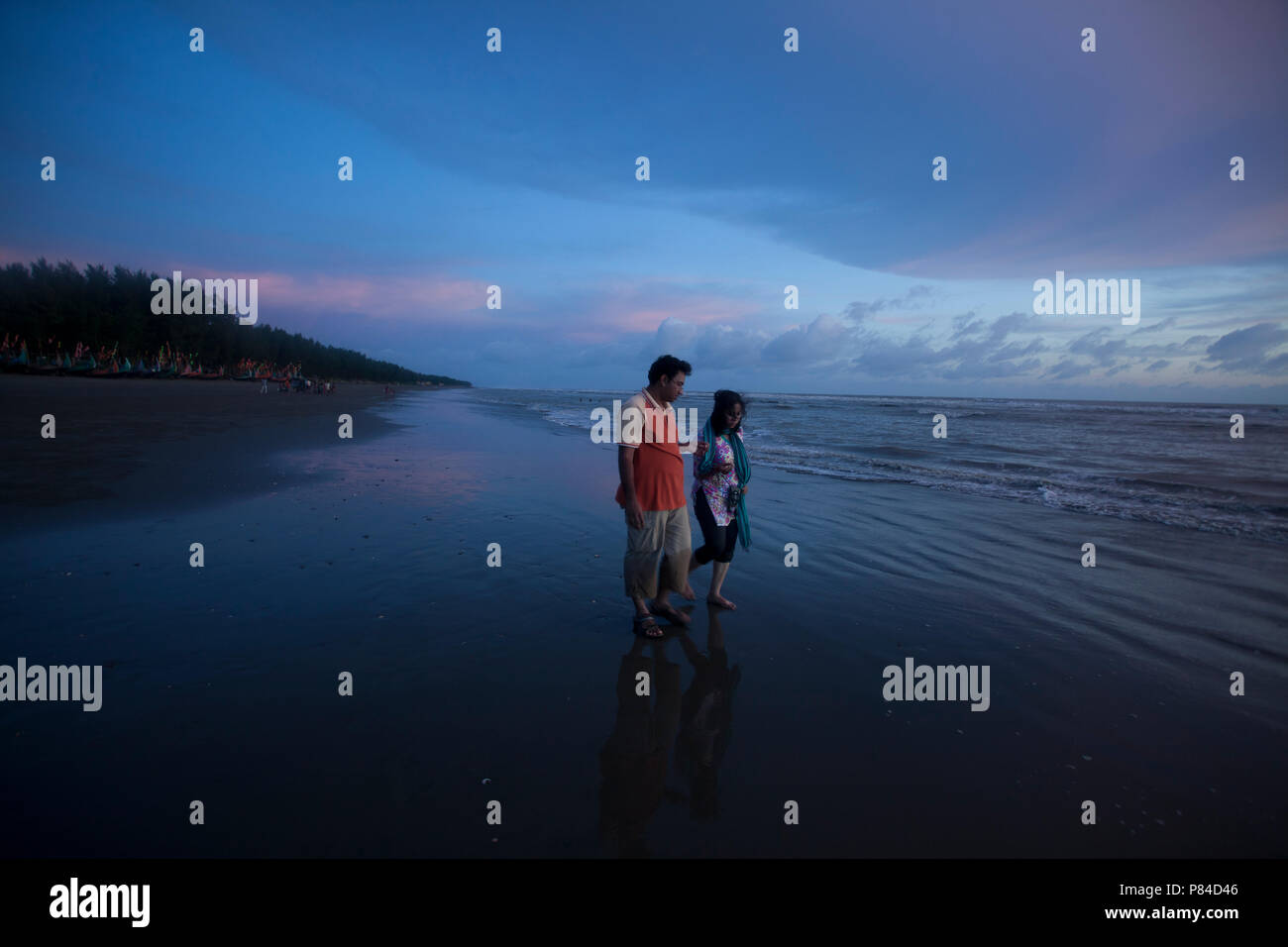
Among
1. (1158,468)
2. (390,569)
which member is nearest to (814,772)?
(390,569)

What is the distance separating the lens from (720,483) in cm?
578

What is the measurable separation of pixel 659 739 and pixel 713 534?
2.55 meters

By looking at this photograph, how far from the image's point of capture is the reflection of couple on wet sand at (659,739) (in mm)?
2832

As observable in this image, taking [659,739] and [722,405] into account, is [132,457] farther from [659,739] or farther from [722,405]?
[659,739]

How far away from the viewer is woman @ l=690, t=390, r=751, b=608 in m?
5.72

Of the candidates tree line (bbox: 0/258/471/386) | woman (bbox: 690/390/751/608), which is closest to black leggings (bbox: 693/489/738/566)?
woman (bbox: 690/390/751/608)

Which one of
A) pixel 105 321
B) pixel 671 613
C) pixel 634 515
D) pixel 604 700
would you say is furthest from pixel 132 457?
pixel 105 321

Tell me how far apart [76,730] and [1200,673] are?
25.3 ft

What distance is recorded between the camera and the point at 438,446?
17875mm

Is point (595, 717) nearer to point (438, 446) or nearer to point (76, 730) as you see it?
point (76, 730)

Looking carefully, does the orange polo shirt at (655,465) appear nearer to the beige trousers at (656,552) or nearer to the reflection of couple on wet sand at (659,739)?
the beige trousers at (656,552)

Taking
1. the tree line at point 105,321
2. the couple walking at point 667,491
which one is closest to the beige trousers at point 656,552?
the couple walking at point 667,491

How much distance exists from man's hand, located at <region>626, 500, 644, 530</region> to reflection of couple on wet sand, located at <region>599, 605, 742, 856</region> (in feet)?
3.35

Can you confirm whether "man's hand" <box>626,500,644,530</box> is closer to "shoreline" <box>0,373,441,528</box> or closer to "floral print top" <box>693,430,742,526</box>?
"floral print top" <box>693,430,742,526</box>
